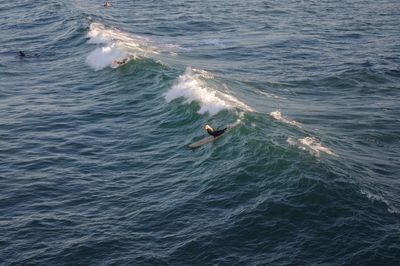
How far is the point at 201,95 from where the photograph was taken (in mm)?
39562

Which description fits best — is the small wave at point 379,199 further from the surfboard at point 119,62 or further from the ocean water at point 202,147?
the surfboard at point 119,62

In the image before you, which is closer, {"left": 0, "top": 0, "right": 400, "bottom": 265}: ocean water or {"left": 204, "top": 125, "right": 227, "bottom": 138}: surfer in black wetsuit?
{"left": 0, "top": 0, "right": 400, "bottom": 265}: ocean water

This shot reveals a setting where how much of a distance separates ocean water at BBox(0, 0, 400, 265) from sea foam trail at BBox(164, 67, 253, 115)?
0.15 meters

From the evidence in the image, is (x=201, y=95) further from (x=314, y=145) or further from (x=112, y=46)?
(x=112, y=46)

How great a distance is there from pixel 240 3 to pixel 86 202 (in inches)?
2253

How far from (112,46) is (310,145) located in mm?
28701

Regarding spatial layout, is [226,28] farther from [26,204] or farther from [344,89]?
[26,204]

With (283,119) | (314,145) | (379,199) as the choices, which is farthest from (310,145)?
(379,199)

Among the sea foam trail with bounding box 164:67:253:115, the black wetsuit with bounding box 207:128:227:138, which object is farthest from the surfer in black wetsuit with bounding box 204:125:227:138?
the sea foam trail with bounding box 164:67:253:115

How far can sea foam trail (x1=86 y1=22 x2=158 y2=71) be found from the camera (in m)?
51.8

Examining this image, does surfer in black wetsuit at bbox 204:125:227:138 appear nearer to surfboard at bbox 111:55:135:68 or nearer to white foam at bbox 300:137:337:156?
white foam at bbox 300:137:337:156

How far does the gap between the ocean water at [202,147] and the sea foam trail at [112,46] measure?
253 millimetres

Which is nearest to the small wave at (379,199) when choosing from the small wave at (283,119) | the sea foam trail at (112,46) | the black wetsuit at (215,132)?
the small wave at (283,119)

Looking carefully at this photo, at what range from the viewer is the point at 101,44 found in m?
56.5
